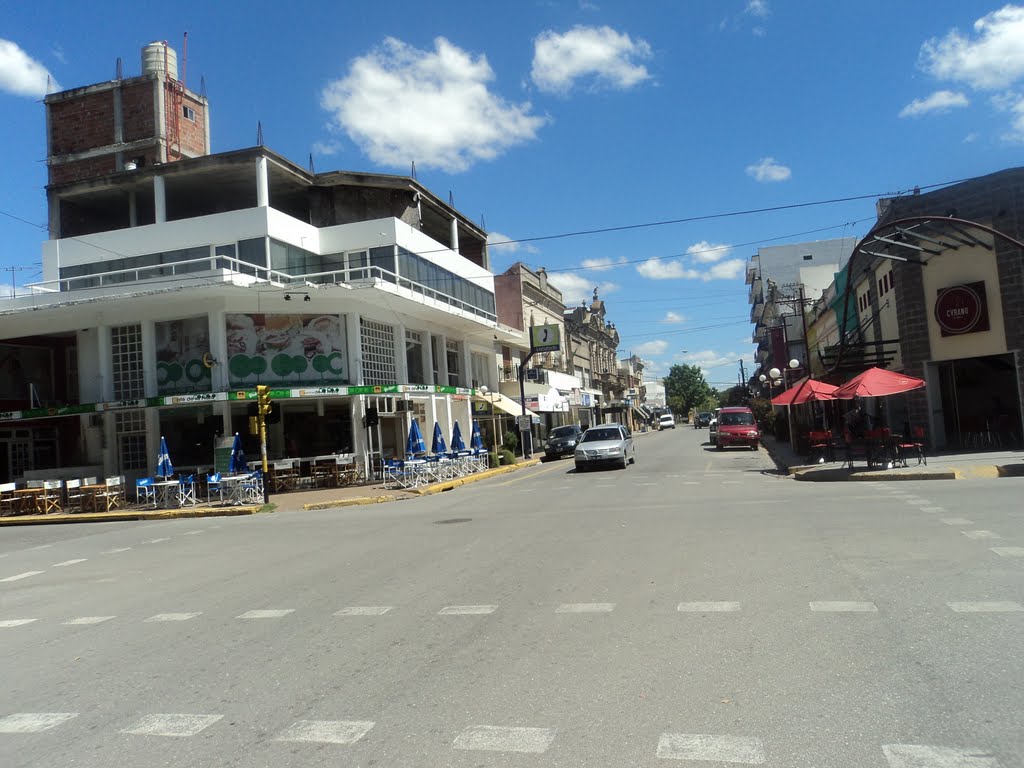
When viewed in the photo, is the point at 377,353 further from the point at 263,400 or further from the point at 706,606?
the point at 706,606

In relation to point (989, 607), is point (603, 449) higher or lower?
higher

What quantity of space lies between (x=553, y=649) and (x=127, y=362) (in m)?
26.5

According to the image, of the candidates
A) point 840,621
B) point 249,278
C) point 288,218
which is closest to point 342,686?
point 840,621

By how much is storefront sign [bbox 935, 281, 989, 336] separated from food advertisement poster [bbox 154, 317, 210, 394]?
24.1 meters

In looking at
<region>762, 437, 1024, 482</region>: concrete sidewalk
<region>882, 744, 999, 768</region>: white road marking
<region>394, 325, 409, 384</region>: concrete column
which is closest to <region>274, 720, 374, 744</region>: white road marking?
<region>882, 744, 999, 768</region>: white road marking

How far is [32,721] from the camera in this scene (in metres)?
5.11

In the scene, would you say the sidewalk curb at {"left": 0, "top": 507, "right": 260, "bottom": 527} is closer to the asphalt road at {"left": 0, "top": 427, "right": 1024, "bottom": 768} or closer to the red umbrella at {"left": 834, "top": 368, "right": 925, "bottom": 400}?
the asphalt road at {"left": 0, "top": 427, "right": 1024, "bottom": 768}

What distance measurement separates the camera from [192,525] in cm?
1869

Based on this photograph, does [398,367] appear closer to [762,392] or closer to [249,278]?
[249,278]

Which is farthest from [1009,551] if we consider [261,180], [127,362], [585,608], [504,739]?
[127,362]

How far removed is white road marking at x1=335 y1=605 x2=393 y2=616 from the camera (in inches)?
294

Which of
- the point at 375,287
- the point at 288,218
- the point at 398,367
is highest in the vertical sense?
the point at 288,218

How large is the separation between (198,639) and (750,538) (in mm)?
7078

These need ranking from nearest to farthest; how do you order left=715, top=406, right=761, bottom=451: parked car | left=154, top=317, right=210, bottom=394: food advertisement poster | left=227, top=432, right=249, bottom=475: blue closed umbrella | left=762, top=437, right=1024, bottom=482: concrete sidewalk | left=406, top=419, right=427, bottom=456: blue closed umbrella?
left=762, top=437, right=1024, bottom=482: concrete sidewalk < left=227, top=432, right=249, bottom=475: blue closed umbrella < left=406, top=419, right=427, bottom=456: blue closed umbrella < left=154, top=317, right=210, bottom=394: food advertisement poster < left=715, top=406, right=761, bottom=451: parked car
